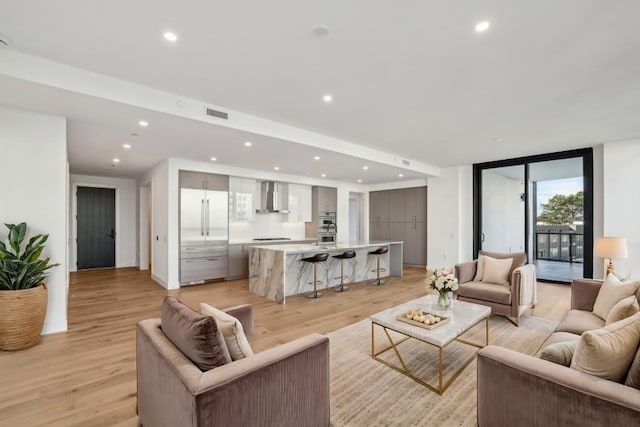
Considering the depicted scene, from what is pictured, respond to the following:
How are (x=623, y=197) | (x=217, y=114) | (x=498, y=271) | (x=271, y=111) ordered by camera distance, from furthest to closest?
(x=623, y=197), (x=498, y=271), (x=271, y=111), (x=217, y=114)

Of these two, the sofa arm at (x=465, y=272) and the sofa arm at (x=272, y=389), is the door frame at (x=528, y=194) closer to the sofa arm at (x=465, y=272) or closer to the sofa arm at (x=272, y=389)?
the sofa arm at (x=465, y=272)

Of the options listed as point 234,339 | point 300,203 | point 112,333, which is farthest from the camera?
point 300,203

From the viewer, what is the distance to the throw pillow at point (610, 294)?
2.55 metres

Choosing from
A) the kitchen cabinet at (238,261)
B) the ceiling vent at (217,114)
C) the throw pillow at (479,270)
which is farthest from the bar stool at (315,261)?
the ceiling vent at (217,114)

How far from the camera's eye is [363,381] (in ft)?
8.19

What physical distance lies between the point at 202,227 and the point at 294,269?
2.45m

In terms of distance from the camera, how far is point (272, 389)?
151 cm

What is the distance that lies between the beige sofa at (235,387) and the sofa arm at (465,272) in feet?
10.7

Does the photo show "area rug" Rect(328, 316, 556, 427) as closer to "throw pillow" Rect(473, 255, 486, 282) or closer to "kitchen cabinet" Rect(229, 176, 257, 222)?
"throw pillow" Rect(473, 255, 486, 282)

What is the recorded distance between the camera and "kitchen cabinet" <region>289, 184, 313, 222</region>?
833cm

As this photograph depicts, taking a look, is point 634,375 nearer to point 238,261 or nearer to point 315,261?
point 315,261

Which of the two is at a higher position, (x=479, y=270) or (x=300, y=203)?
(x=300, y=203)

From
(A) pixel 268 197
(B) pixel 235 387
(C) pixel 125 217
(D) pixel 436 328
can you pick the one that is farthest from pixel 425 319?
(C) pixel 125 217

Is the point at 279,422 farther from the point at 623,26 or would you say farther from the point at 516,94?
the point at 516,94
